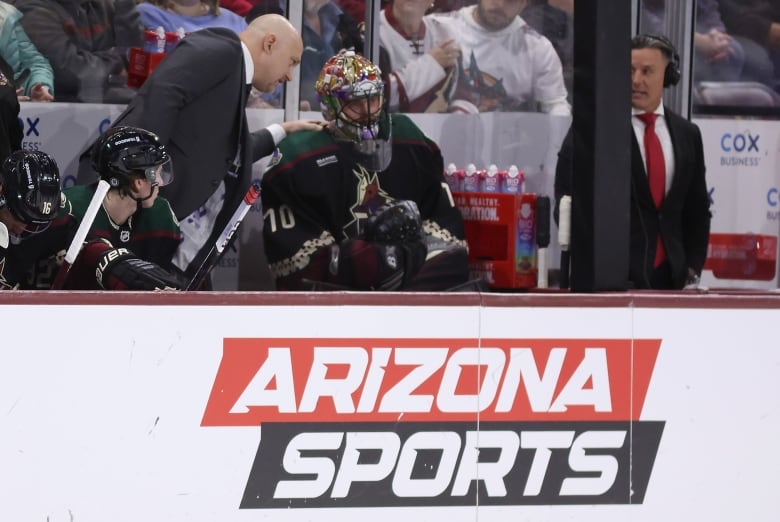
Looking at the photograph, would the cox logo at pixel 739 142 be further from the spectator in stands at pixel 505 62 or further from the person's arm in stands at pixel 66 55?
the person's arm in stands at pixel 66 55

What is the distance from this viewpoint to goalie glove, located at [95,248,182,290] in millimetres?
3027

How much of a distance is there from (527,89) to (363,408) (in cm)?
271

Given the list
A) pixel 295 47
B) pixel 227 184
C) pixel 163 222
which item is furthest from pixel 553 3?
pixel 163 222

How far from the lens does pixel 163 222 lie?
3.68 m

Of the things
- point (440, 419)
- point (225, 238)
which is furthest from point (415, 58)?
point (440, 419)

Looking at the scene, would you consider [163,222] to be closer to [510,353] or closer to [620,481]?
[510,353]

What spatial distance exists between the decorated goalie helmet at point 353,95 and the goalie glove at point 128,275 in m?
1.16

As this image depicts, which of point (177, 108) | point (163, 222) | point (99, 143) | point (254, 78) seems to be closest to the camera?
point (99, 143)

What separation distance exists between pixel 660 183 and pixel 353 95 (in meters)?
1.14

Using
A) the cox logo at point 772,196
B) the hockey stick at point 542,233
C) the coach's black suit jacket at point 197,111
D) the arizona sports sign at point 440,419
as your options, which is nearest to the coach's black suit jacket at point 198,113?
the coach's black suit jacket at point 197,111

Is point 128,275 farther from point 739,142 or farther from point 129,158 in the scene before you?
point 739,142

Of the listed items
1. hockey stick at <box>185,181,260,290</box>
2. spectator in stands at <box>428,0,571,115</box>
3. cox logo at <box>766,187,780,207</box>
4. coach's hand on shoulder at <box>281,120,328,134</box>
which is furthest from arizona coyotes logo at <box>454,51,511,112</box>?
hockey stick at <box>185,181,260,290</box>

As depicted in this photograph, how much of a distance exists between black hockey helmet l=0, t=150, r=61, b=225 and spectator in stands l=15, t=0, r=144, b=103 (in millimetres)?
1584

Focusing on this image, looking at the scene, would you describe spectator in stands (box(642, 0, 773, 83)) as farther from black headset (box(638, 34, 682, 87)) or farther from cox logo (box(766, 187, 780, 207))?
black headset (box(638, 34, 682, 87))
